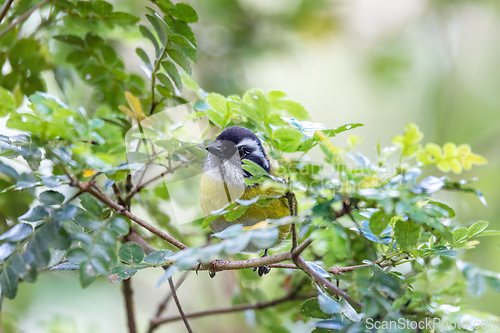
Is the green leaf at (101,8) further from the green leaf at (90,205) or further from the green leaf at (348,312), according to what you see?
the green leaf at (348,312)

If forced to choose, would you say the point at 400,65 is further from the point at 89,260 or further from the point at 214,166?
the point at 89,260

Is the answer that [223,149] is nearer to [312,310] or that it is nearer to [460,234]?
[312,310]

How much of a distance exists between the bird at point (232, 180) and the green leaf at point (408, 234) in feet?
1.79

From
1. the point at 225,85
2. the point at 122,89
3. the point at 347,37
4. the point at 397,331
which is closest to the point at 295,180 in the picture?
the point at 397,331

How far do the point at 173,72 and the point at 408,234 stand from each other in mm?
684

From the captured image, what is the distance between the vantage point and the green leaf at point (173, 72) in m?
Answer: 1.27

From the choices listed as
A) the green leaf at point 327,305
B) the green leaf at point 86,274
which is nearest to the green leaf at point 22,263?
the green leaf at point 86,274

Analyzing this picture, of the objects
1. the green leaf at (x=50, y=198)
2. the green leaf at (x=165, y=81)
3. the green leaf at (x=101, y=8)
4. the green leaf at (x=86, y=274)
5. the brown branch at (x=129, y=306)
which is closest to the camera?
the green leaf at (x=86, y=274)

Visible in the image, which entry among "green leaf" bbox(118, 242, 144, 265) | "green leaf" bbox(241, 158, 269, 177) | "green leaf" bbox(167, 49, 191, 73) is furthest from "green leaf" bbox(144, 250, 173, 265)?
"green leaf" bbox(167, 49, 191, 73)

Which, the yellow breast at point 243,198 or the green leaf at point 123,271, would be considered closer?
the green leaf at point 123,271

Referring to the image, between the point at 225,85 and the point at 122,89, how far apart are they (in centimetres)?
103

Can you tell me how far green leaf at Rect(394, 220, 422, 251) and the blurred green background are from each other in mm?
1514

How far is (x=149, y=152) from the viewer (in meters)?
1.29

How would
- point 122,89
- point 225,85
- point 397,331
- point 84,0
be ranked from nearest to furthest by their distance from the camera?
1. point 397,331
2. point 84,0
3. point 122,89
4. point 225,85
